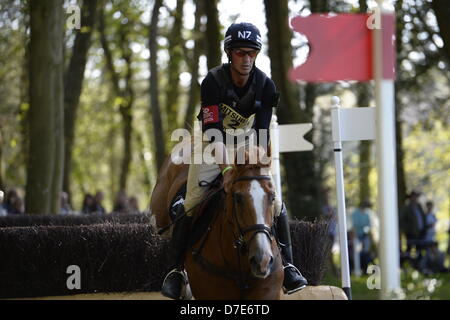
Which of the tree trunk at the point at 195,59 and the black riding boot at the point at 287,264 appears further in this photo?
the tree trunk at the point at 195,59

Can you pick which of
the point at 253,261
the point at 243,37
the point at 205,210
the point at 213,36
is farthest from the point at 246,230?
the point at 213,36

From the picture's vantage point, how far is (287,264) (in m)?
7.24

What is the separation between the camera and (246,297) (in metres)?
6.45

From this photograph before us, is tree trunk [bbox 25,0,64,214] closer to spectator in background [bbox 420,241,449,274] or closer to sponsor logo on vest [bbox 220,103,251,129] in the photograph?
sponsor logo on vest [bbox 220,103,251,129]

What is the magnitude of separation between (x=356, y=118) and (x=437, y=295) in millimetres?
5669

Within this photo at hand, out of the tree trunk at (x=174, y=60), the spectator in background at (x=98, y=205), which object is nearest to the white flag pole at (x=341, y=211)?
the spectator in background at (x=98, y=205)

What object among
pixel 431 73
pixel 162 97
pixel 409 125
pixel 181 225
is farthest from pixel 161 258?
pixel 162 97

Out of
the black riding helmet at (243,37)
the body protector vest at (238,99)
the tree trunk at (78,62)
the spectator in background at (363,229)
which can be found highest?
the tree trunk at (78,62)

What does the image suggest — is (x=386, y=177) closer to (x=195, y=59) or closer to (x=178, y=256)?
(x=178, y=256)

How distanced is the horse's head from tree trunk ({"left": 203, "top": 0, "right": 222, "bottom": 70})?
461 inches

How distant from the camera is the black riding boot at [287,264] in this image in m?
7.07

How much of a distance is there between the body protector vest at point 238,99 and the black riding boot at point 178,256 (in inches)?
36.1

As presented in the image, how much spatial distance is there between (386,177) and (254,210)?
1340 mm

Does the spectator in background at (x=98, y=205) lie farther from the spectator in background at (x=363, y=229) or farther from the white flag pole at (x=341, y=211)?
the white flag pole at (x=341, y=211)
